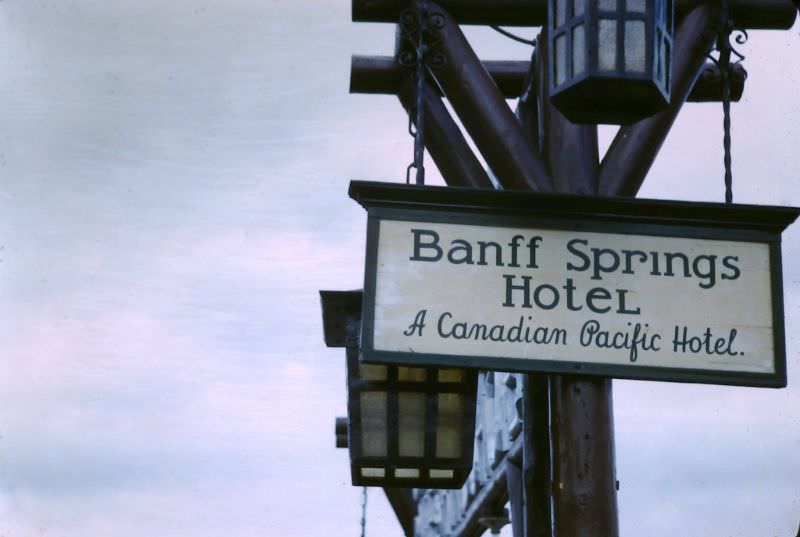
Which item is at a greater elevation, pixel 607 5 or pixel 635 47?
pixel 607 5

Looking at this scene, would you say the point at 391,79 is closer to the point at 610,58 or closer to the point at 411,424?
the point at 411,424

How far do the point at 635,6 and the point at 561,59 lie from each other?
11.6 inches

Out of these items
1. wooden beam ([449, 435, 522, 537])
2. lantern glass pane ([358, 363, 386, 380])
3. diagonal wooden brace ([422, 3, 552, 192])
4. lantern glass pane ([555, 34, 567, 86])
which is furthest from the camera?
wooden beam ([449, 435, 522, 537])

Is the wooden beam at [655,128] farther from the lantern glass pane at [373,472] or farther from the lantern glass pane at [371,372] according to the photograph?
the lantern glass pane at [373,472]

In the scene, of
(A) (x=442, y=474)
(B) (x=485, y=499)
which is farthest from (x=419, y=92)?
(B) (x=485, y=499)

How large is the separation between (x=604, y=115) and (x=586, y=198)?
0.29 metres

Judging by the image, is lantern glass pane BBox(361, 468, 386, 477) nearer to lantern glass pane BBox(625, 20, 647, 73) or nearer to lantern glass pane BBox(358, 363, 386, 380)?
lantern glass pane BBox(358, 363, 386, 380)

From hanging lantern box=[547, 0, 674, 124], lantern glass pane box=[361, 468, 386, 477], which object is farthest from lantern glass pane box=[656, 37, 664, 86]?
lantern glass pane box=[361, 468, 386, 477]

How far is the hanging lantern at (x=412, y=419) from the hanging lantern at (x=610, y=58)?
2.21 metres

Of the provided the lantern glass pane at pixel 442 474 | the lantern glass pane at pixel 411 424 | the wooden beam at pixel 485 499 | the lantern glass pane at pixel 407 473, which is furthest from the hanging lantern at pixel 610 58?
the wooden beam at pixel 485 499

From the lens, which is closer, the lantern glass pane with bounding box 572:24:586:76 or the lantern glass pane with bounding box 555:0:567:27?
the lantern glass pane with bounding box 572:24:586:76

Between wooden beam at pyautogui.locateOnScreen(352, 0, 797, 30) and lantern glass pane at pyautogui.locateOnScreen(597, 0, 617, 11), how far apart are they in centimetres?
142

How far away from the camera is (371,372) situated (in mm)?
6867

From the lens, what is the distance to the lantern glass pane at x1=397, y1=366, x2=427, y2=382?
679 centimetres
